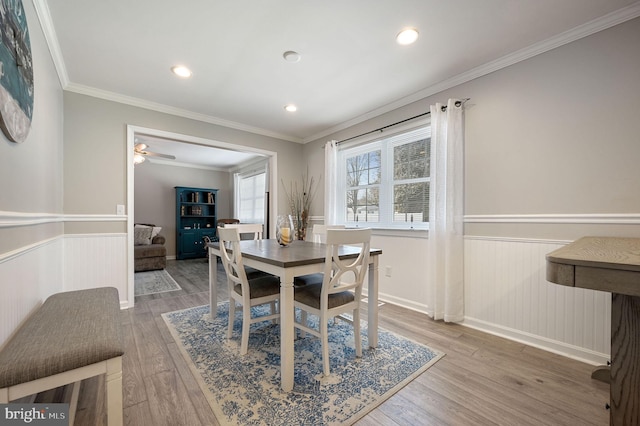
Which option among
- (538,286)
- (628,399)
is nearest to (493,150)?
(538,286)

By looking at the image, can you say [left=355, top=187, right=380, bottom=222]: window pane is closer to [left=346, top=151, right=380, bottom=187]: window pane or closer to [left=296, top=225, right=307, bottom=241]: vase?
[left=346, top=151, right=380, bottom=187]: window pane

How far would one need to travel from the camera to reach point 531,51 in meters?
2.10

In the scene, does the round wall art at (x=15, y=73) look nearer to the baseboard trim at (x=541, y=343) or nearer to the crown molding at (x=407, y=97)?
the crown molding at (x=407, y=97)

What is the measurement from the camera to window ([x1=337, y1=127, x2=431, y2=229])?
2.94 meters

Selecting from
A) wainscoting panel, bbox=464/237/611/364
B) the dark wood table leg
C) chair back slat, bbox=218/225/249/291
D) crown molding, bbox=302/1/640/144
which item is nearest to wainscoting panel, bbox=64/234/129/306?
chair back slat, bbox=218/225/249/291

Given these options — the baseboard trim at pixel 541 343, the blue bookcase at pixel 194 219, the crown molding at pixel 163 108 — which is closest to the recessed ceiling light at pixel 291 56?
the crown molding at pixel 163 108

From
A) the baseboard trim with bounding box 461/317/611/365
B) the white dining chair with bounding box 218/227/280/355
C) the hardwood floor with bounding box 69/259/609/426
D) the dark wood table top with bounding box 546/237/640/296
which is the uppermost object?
the dark wood table top with bounding box 546/237/640/296

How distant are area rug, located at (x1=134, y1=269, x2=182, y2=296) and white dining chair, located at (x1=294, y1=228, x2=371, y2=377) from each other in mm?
2713

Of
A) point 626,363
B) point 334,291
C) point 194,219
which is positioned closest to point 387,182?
point 334,291

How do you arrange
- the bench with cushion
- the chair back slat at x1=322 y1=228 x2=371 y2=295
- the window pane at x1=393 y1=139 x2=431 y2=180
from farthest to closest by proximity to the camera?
the window pane at x1=393 y1=139 x2=431 y2=180 → the chair back slat at x1=322 y1=228 x2=371 y2=295 → the bench with cushion

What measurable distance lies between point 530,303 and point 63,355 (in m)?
2.91

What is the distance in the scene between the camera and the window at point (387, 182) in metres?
2.94

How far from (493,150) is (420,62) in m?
1.01

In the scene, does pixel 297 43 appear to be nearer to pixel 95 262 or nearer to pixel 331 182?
pixel 331 182
